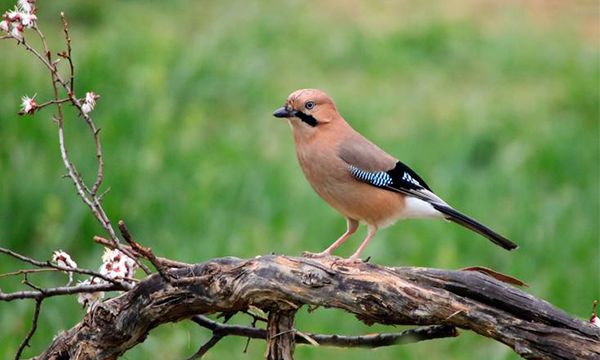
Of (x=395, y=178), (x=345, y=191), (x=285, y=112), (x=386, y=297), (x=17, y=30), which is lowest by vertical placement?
(x=386, y=297)

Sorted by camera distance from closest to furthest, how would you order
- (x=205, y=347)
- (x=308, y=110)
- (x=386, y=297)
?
(x=386, y=297)
(x=205, y=347)
(x=308, y=110)

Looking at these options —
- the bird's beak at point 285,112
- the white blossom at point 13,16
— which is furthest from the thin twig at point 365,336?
the bird's beak at point 285,112

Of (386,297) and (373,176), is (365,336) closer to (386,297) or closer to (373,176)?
(386,297)

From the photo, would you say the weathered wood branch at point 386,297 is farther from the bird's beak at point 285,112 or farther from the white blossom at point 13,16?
the bird's beak at point 285,112

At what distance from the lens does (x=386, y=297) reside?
125 inches

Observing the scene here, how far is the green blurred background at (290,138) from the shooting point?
22.3ft

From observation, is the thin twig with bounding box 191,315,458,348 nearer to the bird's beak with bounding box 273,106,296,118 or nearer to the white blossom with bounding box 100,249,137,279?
the white blossom with bounding box 100,249,137,279

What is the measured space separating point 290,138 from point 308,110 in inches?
185

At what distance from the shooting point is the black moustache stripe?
185 inches

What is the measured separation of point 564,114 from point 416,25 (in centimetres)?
219

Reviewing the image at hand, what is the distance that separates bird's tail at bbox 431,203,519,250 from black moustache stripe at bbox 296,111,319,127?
598 mm

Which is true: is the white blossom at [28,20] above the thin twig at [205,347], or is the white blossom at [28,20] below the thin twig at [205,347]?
above

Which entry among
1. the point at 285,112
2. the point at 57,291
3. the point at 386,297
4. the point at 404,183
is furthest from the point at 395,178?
the point at 57,291

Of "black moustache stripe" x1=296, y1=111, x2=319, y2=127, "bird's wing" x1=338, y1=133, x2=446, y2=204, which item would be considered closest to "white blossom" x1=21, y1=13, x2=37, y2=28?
"black moustache stripe" x1=296, y1=111, x2=319, y2=127
